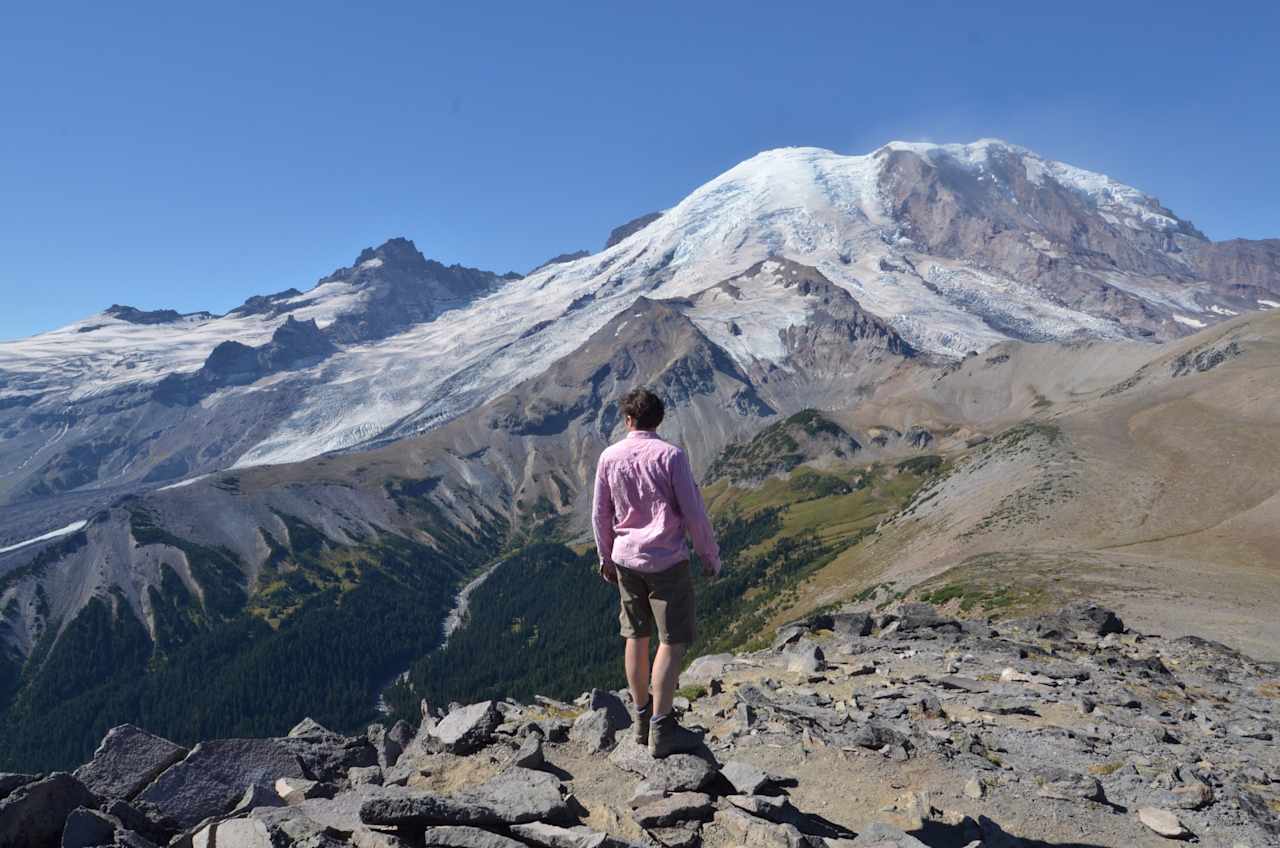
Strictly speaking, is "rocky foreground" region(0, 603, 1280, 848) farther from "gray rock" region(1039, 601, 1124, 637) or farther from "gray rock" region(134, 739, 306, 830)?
"gray rock" region(1039, 601, 1124, 637)

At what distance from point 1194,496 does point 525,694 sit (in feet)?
468

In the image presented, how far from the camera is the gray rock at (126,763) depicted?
12398 mm

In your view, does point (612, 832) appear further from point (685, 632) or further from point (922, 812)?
point (922, 812)

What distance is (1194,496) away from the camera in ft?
295

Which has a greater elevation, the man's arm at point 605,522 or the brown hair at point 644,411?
the brown hair at point 644,411

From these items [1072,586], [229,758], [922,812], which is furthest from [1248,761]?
[1072,586]

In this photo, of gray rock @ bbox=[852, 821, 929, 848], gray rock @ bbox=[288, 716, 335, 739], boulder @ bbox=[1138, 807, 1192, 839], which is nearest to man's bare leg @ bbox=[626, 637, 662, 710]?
gray rock @ bbox=[852, 821, 929, 848]

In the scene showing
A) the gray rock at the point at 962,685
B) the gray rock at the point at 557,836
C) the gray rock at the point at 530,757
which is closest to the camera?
the gray rock at the point at 557,836

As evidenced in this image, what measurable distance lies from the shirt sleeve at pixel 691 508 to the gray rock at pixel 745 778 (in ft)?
9.35

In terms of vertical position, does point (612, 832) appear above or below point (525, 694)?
above

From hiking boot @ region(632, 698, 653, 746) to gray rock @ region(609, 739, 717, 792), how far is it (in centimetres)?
15

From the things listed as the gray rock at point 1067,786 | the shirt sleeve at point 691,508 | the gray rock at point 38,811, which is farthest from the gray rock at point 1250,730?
the gray rock at point 38,811

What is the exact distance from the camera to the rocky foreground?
941 cm

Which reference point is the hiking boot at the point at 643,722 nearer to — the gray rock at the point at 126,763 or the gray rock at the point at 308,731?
the gray rock at the point at 308,731
